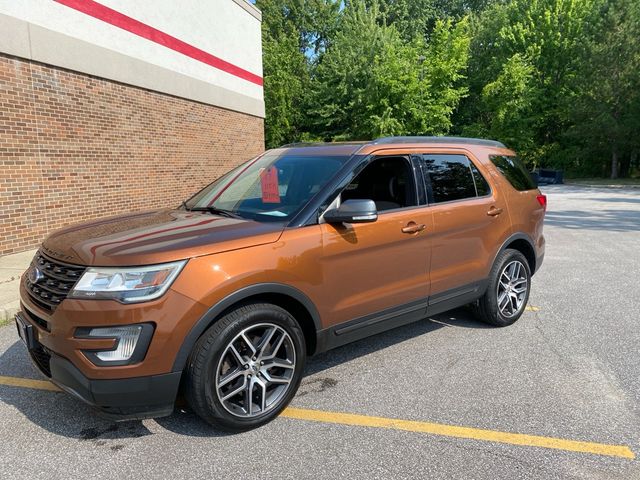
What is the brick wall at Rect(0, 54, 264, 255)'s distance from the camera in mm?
7680

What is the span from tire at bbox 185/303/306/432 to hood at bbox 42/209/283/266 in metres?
0.43

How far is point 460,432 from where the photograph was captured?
9.51 feet

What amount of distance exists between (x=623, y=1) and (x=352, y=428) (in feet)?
123

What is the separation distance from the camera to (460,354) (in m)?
4.05

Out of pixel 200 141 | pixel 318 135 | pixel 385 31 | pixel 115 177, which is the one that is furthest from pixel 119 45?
pixel 385 31

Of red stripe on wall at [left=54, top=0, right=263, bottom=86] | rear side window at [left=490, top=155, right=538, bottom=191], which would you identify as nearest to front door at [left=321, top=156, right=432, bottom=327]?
rear side window at [left=490, top=155, right=538, bottom=191]

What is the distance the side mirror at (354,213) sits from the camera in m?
3.15

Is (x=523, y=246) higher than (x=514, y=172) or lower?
lower

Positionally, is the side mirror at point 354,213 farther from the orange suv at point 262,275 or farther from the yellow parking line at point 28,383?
the yellow parking line at point 28,383

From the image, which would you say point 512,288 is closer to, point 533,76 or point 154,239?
point 154,239

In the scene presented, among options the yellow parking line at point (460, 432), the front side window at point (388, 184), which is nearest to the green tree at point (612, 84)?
the front side window at point (388, 184)

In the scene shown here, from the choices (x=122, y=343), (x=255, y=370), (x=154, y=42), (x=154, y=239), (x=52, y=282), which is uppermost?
(x=154, y=42)

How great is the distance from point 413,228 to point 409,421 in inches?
56.1

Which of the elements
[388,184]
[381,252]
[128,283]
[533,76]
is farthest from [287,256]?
[533,76]
